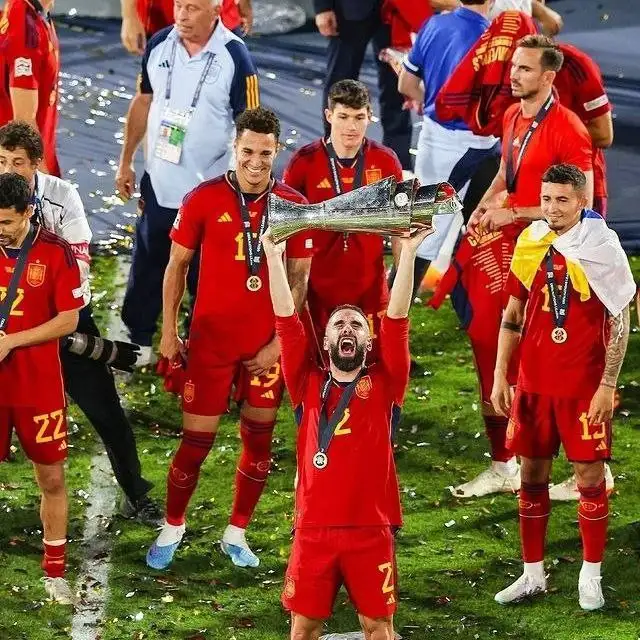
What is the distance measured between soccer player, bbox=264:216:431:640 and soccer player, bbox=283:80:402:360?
4.78 ft

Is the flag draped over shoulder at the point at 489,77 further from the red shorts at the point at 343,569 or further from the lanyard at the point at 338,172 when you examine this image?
the red shorts at the point at 343,569

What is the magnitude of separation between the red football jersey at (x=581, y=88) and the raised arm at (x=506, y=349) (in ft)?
5.10

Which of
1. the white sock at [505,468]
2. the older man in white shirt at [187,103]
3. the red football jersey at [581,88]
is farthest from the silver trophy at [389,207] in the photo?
the red football jersey at [581,88]

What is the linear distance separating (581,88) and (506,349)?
1.85m

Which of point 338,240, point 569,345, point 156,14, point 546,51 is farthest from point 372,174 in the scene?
point 156,14

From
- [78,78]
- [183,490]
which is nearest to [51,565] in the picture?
[183,490]

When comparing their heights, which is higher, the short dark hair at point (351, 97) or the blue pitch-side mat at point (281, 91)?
the short dark hair at point (351, 97)

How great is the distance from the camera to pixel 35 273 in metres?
5.46

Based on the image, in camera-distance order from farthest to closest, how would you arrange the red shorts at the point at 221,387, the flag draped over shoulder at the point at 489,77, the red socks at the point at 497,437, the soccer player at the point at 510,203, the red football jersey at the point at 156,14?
the red football jersey at the point at 156,14, the flag draped over shoulder at the point at 489,77, the red socks at the point at 497,437, the soccer player at the point at 510,203, the red shorts at the point at 221,387

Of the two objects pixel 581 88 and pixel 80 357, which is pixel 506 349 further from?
pixel 581 88

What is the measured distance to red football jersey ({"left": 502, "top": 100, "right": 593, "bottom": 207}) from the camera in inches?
251

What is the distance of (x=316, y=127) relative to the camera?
10.7 metres

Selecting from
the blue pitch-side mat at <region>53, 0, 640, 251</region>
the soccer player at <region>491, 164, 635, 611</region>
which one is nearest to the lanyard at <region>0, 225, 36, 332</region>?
the soccer player at <region>491, 164, 635, 611</region>

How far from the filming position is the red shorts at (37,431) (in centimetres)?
560
